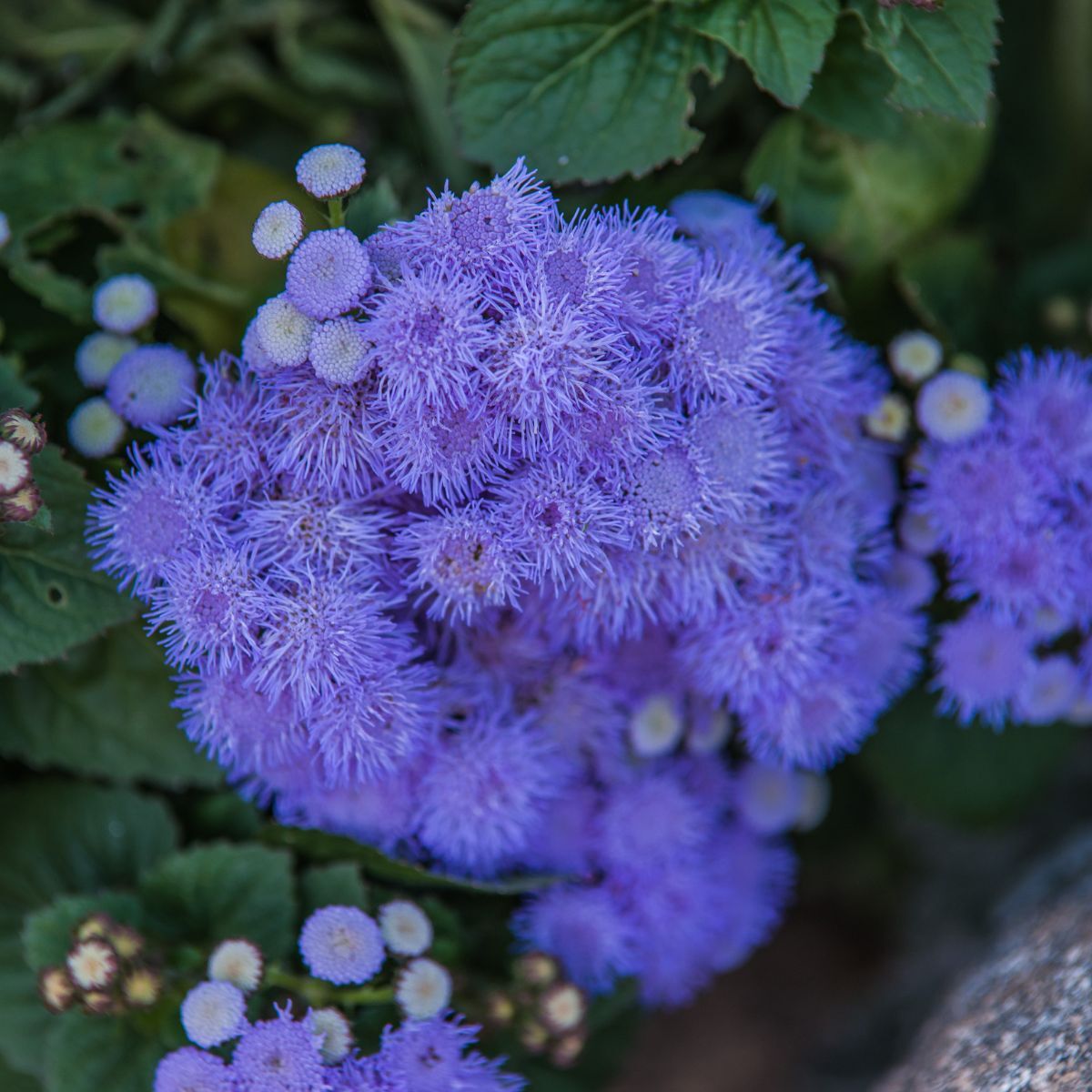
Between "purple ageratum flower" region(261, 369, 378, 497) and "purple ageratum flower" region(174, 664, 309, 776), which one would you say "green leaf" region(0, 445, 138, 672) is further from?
"purple ageratum flower" region(261, 369, 378, 497)

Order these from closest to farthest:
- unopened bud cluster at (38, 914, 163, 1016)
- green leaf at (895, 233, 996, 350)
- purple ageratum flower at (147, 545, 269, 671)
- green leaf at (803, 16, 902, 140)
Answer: purple ageratum flower at (147, 545, 269, 671), unopened bud cluster at (38, 914, 163, 1016), green leaf at (803, 16, 902, 140), green leaf at (895, 233, 996, 350)

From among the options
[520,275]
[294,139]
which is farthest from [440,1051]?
[294,139]

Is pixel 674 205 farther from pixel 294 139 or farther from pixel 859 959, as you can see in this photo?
pixel 859 959

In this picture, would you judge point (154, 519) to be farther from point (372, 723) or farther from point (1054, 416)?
point (1054, 416)

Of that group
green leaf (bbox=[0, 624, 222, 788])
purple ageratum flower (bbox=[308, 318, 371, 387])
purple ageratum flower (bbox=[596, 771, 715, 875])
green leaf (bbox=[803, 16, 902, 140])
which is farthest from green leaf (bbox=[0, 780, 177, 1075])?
green leaf (bbox=[803, 16, 902, 140])

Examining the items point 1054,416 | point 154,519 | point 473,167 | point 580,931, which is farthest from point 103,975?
point 1054,416

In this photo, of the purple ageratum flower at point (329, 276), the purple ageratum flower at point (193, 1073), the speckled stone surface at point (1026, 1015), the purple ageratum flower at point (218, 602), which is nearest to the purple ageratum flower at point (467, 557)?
the purple ageratum flower at point (218, 602)

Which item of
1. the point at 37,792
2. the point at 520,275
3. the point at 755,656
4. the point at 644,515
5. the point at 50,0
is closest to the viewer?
the point at 520,275
